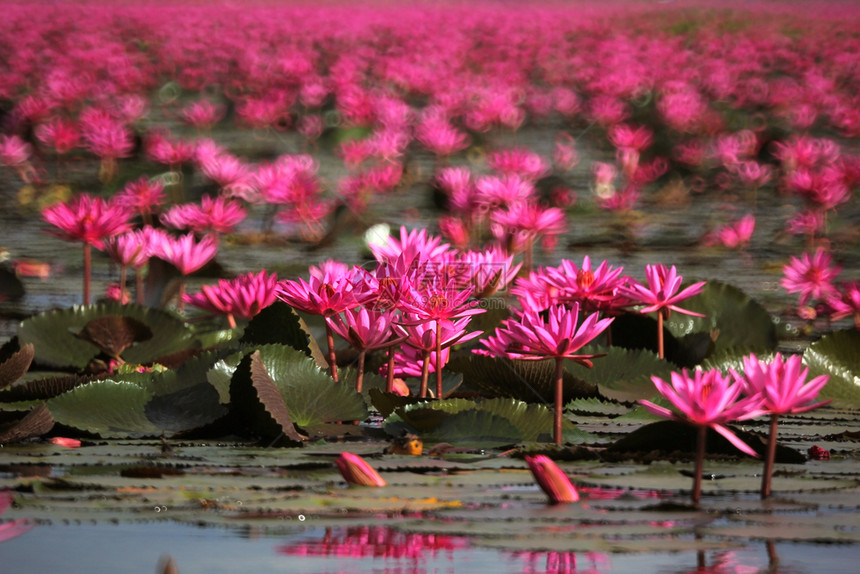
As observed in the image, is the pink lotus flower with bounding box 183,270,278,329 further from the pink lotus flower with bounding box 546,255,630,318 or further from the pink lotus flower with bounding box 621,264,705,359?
the pink lotus flower with bounding box 621,264,705,359

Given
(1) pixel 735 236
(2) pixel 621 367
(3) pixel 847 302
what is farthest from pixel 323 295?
(1) pixel 735 236

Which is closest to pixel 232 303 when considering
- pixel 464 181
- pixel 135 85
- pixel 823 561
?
pixel 823 561

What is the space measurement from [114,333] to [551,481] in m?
1.47

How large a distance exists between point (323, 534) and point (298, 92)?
33.0 feet

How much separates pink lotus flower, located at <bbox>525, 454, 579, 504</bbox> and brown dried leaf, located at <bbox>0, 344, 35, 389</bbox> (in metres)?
1.10

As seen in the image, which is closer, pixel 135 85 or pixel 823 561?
pixel 823 561

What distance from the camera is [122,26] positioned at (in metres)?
14.7

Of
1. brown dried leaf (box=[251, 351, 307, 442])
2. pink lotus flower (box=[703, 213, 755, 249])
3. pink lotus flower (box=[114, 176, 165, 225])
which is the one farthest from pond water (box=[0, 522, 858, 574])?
pink lotus flower (box=[703, 213, 755, 249])

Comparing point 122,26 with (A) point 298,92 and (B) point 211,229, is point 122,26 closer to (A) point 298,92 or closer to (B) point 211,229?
(A) point 298,92

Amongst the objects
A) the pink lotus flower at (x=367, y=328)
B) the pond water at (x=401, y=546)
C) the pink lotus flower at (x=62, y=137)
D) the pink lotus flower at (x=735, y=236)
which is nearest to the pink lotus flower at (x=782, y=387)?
the pond water at (x=401, y=546)

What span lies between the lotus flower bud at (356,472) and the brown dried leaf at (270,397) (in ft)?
0.96

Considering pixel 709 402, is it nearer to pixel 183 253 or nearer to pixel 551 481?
pixel 551 481

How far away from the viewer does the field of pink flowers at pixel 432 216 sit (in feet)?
6.59

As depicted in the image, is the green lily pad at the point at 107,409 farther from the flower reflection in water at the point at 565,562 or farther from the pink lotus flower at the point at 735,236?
the pink lotus flower at the point at 735,236
